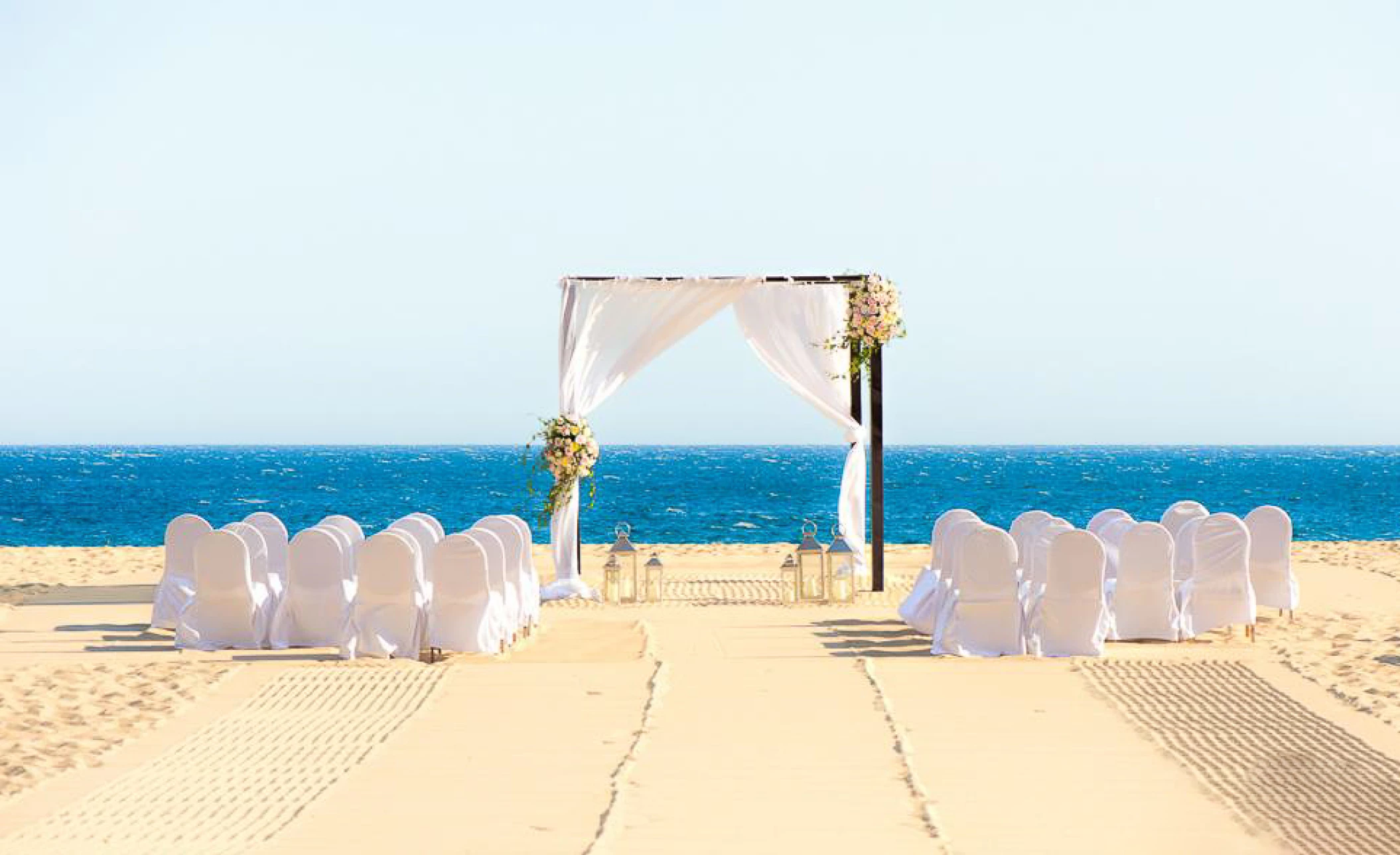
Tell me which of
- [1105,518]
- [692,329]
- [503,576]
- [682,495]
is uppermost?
[692,329]

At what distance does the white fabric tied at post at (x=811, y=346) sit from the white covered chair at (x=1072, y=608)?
4839 millimetres

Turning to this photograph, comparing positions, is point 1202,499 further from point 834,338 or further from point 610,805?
point 610,805

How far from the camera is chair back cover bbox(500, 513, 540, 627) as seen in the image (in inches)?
489

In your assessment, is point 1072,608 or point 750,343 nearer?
point 1072,608

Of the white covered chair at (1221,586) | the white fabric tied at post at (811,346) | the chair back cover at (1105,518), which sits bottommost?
the white covered chair at (1221,586)

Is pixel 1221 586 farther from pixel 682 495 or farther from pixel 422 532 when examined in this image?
pixel 682 495

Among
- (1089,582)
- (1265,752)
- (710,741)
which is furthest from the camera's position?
(1089,582)

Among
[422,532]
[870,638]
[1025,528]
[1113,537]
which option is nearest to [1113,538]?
[1113,537]

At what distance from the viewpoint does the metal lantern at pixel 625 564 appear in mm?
14609

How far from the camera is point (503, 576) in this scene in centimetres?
1159

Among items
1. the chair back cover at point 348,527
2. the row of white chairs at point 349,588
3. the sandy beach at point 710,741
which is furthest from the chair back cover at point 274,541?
the sandy beach at point 710,741

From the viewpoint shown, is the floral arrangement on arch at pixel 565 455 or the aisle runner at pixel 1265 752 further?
the floral arrangement on arch at pixel 565 455

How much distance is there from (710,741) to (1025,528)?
568 cm

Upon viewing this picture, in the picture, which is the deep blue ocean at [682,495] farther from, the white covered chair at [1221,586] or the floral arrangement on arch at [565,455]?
the white covered chair at [1221,586]
